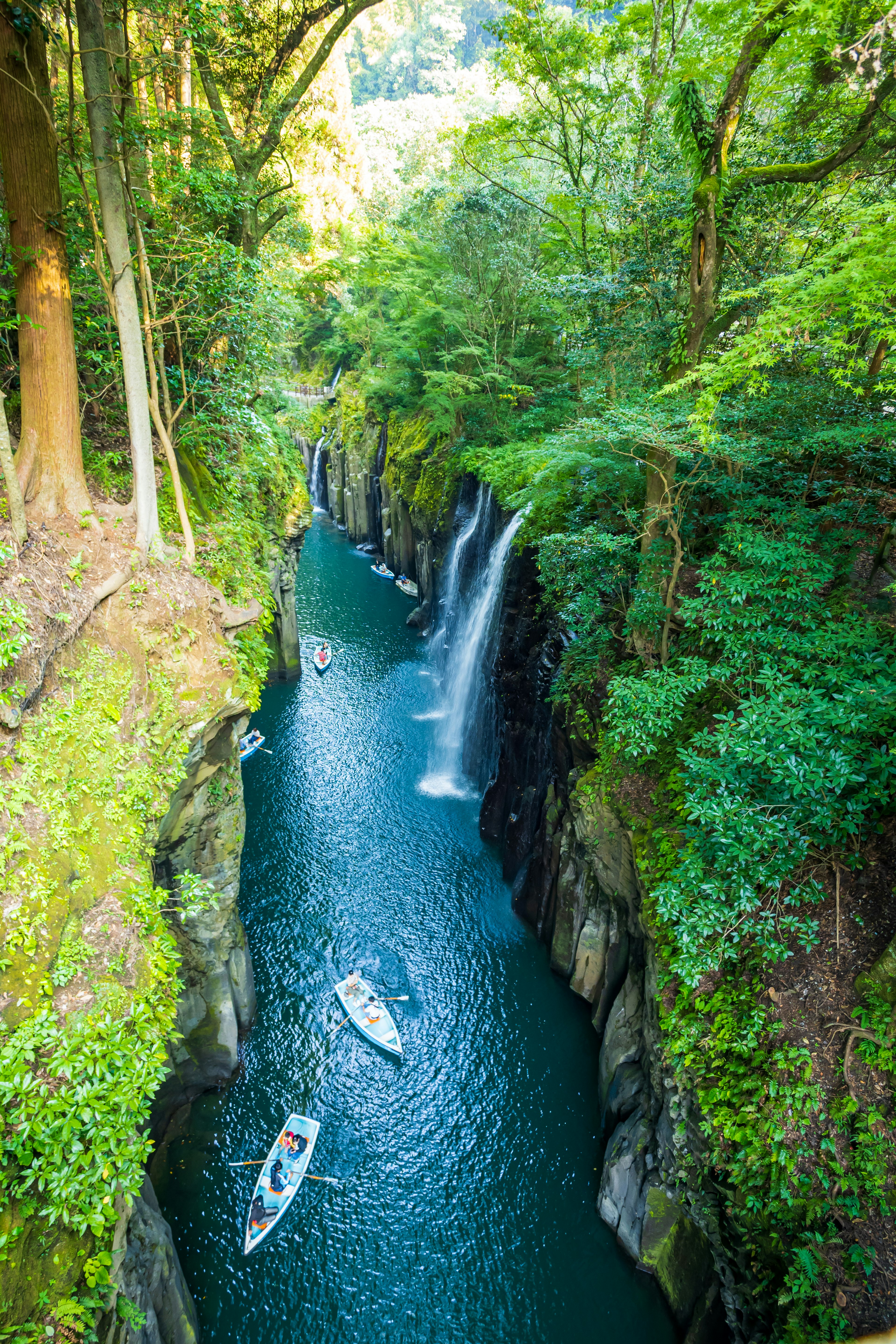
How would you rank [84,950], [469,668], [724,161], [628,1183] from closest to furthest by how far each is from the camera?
[84,950], [628,1183], [724,161], [469,668]

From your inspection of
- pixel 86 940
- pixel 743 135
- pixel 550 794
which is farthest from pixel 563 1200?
pixel 743 135

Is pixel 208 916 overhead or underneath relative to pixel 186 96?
underneath

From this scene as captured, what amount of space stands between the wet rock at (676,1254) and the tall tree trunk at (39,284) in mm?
14560

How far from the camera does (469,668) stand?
2231 cm

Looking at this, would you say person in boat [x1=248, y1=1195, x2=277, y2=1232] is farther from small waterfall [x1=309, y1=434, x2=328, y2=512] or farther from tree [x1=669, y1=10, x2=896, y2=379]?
small waterfall [x1=309, y1=434, x2=328, y2=512]

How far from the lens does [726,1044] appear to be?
7.82 m

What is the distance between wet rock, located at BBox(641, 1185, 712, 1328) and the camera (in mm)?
8703

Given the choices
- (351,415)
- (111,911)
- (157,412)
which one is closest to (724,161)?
(157,412)

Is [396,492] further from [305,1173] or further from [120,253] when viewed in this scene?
[305,1173]

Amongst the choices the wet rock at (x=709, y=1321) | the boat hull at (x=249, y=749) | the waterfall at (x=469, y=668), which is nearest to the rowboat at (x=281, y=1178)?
the wet rock at (x=709, y=1321)

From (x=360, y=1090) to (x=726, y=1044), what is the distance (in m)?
7.83

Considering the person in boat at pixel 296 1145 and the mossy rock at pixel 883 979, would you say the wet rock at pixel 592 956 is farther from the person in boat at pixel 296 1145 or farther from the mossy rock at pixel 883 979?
the person in boat at pixel 296 1145

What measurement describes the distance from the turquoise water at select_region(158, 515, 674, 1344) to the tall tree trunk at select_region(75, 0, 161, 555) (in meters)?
10.7

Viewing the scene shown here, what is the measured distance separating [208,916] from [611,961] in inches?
337
